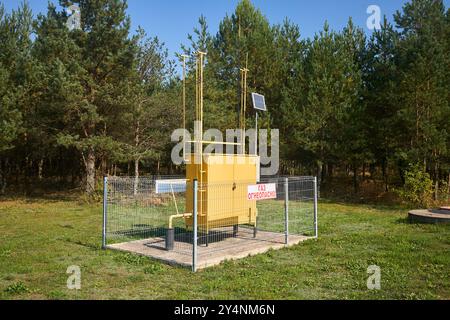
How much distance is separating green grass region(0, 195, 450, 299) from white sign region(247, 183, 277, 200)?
1217mm

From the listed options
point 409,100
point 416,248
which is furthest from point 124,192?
point 409,100

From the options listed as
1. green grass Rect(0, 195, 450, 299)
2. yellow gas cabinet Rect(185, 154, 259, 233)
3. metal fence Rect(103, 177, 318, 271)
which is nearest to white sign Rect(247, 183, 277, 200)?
metal fence Rect(103, 177, 318, 271)

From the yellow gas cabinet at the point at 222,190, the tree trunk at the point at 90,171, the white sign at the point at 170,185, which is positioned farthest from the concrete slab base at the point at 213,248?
the tree trunk at the point at 90,171

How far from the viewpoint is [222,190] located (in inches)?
341

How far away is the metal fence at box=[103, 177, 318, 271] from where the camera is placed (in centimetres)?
828

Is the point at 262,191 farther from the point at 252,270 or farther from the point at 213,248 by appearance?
the point at 252,270

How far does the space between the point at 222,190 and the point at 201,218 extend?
31.0 inches

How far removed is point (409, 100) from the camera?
1777cm

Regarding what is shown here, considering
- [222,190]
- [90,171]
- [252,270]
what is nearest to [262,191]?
[222,190]

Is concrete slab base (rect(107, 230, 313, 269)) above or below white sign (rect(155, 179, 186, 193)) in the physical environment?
below

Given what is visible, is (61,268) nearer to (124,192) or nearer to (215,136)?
(124,192)

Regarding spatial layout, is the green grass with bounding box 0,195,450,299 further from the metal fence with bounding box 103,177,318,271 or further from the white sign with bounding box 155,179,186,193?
the white sign with bounding box 155,179,186,193

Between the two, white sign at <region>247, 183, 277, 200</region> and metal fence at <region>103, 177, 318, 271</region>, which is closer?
metal fence at <region>103, 177, 318, 271</region>
